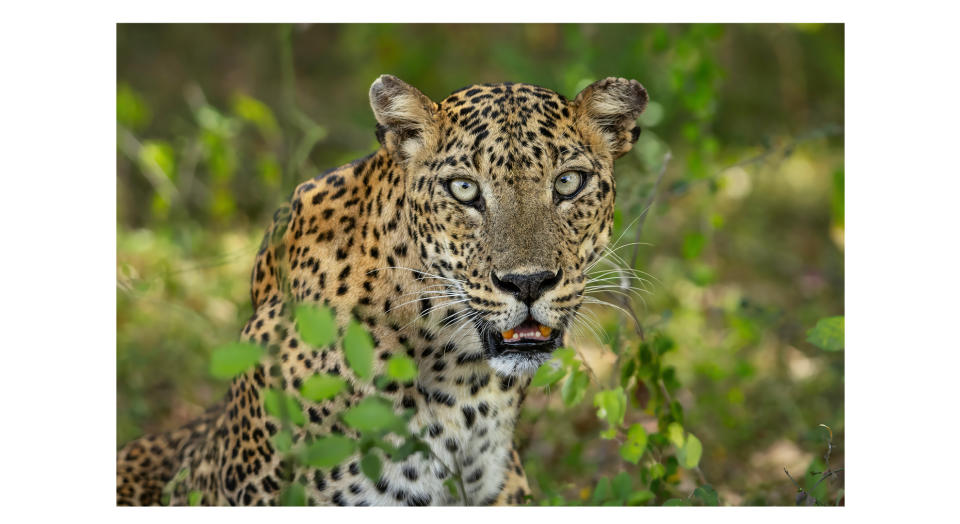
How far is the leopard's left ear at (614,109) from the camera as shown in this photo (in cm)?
398

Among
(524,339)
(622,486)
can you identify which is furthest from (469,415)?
(622,486)

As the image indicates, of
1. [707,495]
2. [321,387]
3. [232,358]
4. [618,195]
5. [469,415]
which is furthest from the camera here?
[618,195]

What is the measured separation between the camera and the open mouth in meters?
3.72

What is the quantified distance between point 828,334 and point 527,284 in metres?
1.60

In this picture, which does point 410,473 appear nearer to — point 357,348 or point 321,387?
point 321,387

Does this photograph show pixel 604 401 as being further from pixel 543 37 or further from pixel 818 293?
pixel 543 37

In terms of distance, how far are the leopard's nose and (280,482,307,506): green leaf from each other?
108 centimetres

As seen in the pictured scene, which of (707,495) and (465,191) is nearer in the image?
(465,191)

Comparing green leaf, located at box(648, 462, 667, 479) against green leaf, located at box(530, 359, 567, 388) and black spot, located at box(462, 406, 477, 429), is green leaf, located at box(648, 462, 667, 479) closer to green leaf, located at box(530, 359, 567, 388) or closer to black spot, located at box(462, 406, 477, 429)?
black spot, located at box(462, 406, 477, 429)

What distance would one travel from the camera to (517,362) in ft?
12.5

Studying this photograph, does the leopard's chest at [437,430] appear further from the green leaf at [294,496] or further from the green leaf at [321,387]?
the green leaf at [321,387]

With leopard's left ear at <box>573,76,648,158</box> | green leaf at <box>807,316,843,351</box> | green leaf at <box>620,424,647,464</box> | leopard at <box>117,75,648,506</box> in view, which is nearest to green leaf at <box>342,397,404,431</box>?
leopard at <box>117,75,648,506</box>

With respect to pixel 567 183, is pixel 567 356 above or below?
below

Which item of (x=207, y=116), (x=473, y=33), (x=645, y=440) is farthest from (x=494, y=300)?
(x=473, y=33)
